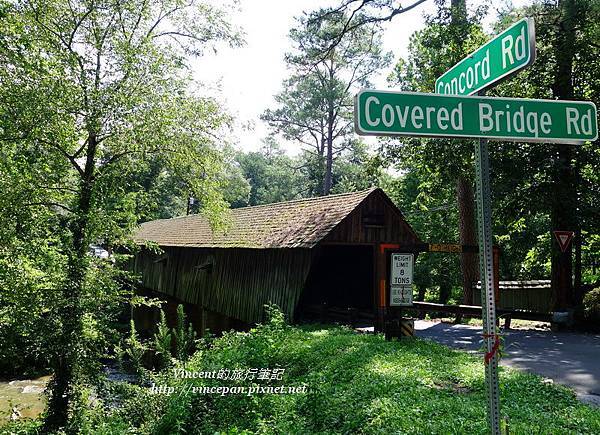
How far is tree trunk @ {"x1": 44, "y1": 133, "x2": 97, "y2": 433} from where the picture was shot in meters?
10.5

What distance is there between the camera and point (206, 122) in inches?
516

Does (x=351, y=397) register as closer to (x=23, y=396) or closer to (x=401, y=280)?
(x=401, y=280)

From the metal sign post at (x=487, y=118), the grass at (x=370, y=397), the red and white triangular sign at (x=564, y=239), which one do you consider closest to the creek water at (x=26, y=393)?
the grass at (x=370, y=397)

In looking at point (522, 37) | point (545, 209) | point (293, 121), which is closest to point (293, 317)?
point (545, 209)

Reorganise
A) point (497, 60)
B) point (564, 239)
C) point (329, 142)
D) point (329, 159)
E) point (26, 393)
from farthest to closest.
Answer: point (329, 142), point (329, 159), point (26, 393), point (564, 239), point (497, 60)

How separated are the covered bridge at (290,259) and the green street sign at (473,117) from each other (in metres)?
7.30

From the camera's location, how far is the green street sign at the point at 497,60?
2576mm

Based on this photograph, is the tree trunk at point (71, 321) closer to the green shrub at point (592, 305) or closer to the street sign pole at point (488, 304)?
the street sign pole at point (488, 304)

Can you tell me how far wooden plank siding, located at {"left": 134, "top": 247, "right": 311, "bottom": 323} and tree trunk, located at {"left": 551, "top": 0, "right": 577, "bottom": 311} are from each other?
24.0 feet

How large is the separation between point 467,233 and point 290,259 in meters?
7.15

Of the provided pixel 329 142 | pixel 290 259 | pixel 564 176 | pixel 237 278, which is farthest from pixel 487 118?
→ pixel 329 142

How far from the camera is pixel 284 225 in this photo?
16.1 m

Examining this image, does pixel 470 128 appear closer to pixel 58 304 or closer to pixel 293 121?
pixel 58 304

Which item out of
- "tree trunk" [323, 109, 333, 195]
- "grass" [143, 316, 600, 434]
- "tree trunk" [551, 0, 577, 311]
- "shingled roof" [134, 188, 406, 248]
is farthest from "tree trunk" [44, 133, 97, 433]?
"tree trunk" [323, 109, 333, 195]
